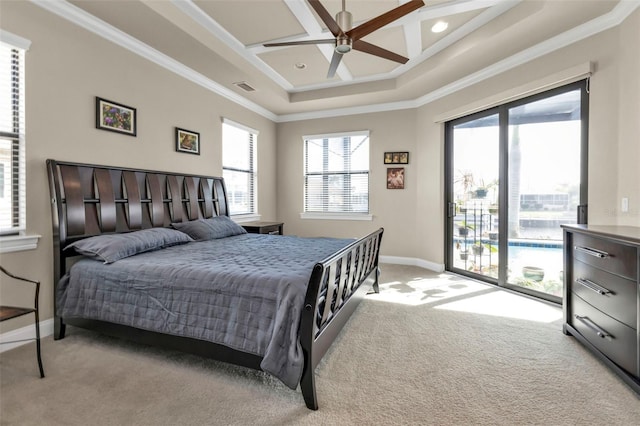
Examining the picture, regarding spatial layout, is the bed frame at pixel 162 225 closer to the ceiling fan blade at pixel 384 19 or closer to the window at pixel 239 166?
the window at pixel 239 166

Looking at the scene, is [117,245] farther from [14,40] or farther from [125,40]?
[125,40]

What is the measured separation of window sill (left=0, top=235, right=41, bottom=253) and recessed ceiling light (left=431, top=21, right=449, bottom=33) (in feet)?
14.0

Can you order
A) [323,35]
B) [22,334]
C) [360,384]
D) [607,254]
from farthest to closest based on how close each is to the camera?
1. [323,35]
2. [22,334]
3. [607,254]
4. [360,384]

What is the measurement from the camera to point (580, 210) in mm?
3043

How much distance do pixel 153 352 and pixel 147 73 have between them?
117 inches

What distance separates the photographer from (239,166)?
5.14m

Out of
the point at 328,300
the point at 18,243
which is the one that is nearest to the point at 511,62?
the point at 328,300

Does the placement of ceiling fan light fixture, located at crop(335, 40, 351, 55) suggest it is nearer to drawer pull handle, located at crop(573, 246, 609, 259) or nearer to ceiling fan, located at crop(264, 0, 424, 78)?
ceiling fan, located at crop(264, 0, 424, 78)

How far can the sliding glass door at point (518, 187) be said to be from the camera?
3234 millimetres

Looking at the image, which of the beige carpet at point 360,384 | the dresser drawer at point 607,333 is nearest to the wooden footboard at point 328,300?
the beige carpet at point 360,384

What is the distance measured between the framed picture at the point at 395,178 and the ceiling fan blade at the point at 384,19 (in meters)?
3.15

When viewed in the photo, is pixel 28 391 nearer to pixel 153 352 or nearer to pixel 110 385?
pixel 110 385

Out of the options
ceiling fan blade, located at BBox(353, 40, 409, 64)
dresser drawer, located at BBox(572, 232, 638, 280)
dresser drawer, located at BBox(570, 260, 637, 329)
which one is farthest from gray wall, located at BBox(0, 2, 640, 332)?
ceiling fan blade, located at BBox(353, 40, 409, 64)

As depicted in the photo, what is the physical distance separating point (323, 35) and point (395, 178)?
274 cm
